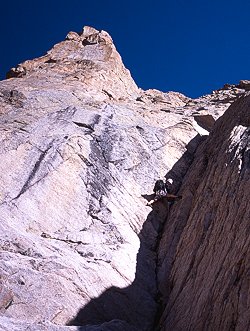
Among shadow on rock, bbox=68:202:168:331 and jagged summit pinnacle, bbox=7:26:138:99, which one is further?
jagged summit pinnacle, bbox=7:26:138:99

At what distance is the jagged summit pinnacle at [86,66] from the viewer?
3759 cm

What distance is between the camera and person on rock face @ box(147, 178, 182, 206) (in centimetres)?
2334

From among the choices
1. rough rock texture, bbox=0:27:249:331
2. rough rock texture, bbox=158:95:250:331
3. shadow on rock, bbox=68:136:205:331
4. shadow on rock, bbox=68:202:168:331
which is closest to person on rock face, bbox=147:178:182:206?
rough rock texture, bbox=0:27:249:331

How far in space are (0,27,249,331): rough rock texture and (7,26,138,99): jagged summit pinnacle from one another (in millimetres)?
3276

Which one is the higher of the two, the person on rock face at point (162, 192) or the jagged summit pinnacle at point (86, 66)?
the jagged summit pinnacle at point (86, 66)

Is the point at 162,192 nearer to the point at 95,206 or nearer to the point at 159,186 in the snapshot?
the point at 159,186

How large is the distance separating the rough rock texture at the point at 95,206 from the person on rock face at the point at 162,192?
1.56ft

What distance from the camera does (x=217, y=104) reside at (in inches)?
1412

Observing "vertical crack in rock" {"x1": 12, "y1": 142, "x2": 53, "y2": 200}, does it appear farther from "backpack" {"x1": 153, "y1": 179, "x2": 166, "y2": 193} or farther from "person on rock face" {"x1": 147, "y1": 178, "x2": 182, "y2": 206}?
"backpack" {"x1": 153, "y1": 179, "x2": 166, "y2": 193}

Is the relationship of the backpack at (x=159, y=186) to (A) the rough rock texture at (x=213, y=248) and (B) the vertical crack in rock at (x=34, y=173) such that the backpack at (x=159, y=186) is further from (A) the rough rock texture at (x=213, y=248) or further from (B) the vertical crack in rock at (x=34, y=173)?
(B) the vertical crack in rock at (x=34, y=173)

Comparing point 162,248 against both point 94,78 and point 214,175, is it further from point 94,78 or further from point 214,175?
point 94,78

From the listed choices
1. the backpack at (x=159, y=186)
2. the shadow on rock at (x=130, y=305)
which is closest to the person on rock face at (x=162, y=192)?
the backpack at (x=159, y=186)

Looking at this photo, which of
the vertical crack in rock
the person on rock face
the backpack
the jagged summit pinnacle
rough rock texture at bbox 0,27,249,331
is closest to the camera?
rough rock texture at bbox 0,27,249,331

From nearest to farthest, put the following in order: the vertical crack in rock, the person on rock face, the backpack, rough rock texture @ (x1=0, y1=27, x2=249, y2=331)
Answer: rough rock texture @ (x1=0, y1=27, x2=249, y2=331) → the vertical crack in rock → the person on rock face → the backpack
